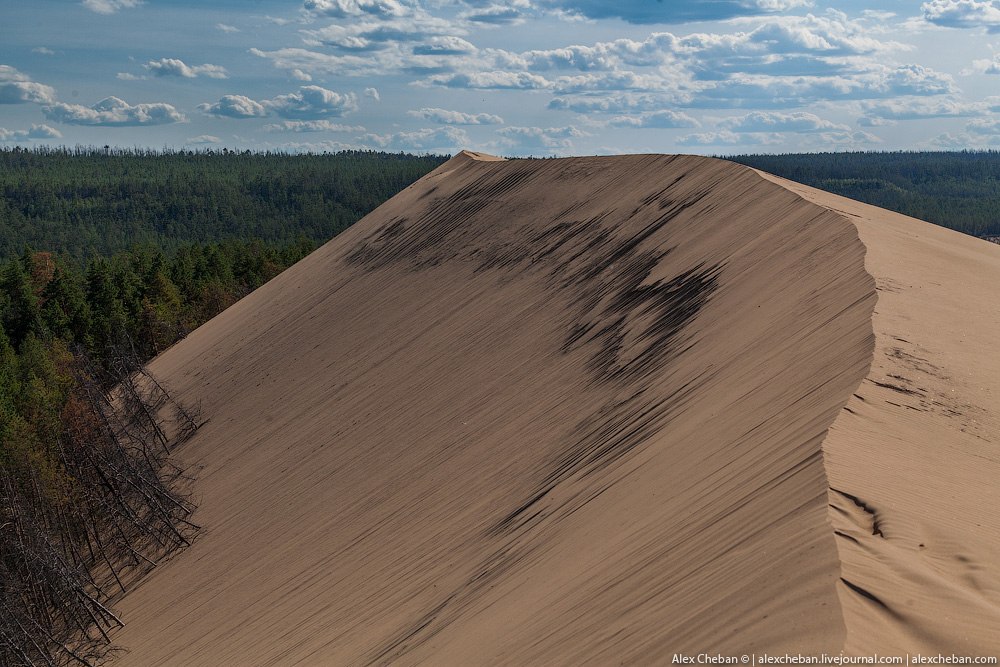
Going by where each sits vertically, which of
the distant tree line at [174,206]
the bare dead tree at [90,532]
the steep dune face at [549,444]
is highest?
the distant tree line at [174,206]

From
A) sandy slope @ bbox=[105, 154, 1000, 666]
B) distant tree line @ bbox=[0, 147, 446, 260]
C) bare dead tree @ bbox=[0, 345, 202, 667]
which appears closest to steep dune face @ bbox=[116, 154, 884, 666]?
sandy slope @ bbox=[105, 154, 1000, 666]

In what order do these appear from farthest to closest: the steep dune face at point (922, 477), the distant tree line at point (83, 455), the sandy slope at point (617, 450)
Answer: the distant tree line at point (83, 455) < the sandy slope at point (617, 450) < the steep dune face at point (922, 477)

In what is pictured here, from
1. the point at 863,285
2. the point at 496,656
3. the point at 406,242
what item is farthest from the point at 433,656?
the point at 406,242

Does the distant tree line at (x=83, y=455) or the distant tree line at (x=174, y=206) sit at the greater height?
the distant tree line at (x=174, y=206)

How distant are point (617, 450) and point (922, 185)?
166454 mm

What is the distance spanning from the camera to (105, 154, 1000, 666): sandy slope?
5711mm

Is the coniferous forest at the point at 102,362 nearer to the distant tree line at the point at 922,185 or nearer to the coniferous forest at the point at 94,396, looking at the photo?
the coniferous forest at the point at 94,396

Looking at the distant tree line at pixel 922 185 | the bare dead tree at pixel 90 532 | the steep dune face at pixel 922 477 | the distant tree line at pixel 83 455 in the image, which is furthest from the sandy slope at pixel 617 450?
the distant tree line at pixel 922 185

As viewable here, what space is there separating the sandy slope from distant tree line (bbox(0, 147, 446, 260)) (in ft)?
262

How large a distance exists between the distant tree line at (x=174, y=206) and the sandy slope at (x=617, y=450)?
79.8 meters

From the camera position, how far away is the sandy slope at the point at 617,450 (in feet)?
18.7

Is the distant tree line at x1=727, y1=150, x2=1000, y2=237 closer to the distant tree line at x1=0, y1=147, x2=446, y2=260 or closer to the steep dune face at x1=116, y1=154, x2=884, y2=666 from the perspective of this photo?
the distant tree line at x1=0, y1=147, x2=446, y2=260

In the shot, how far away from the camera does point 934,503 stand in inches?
247

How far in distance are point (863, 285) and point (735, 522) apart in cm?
549
